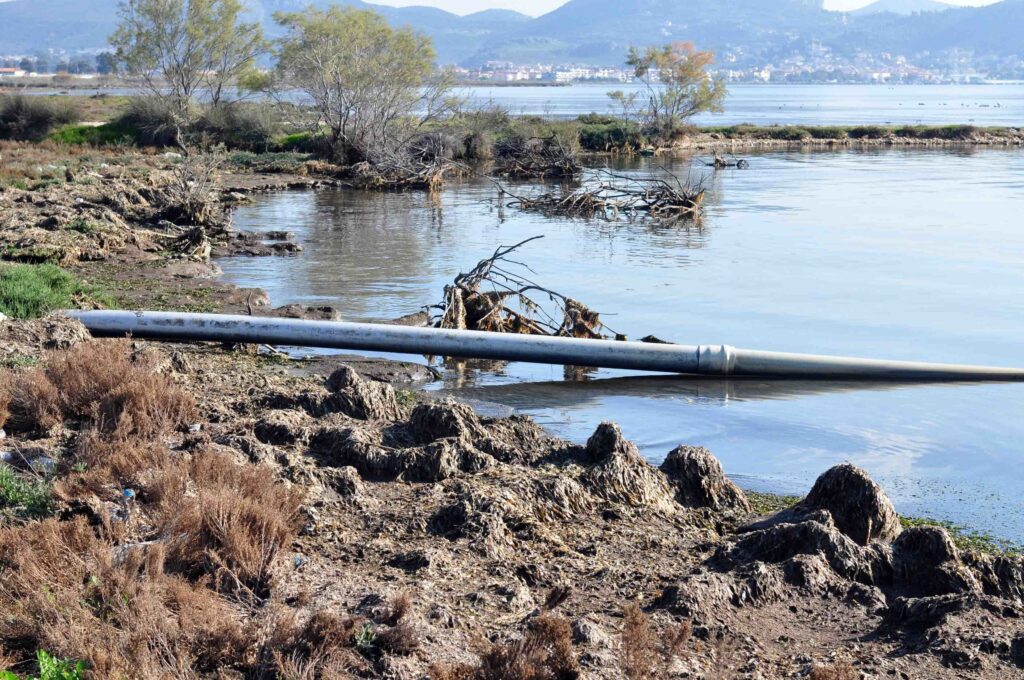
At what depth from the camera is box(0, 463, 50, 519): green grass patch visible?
223 inches

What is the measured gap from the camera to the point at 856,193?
36.0 metres

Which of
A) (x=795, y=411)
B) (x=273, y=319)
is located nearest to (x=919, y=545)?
(x=795, y=411)

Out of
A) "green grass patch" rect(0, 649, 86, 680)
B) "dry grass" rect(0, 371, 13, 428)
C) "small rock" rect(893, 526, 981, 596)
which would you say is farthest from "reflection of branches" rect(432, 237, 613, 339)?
"green grass patch" rect(0, 649, 86, 680)

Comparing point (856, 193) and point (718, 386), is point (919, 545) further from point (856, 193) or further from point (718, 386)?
point (856, 193)

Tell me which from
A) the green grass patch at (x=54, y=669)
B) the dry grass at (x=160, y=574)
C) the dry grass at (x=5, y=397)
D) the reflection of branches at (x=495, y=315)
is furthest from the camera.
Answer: the reflection of branches at (x=495, y=315)

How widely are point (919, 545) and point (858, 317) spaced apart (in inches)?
418

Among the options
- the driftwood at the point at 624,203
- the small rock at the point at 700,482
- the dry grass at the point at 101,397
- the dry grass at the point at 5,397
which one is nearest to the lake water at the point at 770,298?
the driftwood at the point at 624,203

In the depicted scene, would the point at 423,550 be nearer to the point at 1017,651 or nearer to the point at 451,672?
the point at 451,672

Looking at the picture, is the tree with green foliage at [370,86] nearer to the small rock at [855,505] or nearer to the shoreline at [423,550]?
the shoreline at [423,550]

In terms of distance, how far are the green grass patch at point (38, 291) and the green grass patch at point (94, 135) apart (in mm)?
35830

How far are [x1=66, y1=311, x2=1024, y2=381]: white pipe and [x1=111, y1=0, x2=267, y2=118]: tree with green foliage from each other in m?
41.3

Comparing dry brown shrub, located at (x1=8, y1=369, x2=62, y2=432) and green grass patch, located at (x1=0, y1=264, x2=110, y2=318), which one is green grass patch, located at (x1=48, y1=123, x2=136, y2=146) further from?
dry brown shrub, located at (x1=8, y1=369, x2=62, y2=432)

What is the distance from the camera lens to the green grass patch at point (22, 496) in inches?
223

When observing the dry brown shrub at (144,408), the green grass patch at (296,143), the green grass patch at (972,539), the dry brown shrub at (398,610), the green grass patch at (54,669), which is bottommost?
the green grass patch at (972,539)
